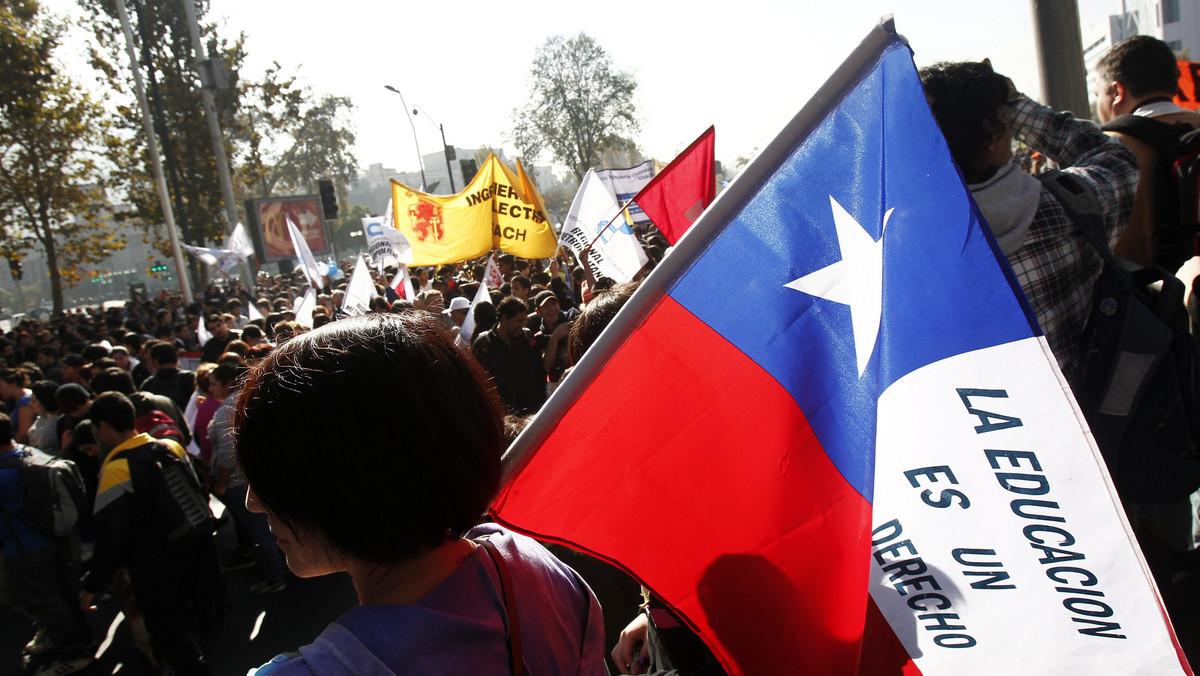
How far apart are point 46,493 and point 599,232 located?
15.6 feet

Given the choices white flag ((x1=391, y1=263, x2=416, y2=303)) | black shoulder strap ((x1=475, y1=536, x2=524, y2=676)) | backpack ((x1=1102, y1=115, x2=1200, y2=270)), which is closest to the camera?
black shoulder strap ((x1=475, y1=536, x2=524, y2=676))

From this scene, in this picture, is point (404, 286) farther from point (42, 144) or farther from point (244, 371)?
point (42, 144)

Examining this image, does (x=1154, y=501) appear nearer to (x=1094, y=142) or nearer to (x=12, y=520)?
(x=1094, y=142)

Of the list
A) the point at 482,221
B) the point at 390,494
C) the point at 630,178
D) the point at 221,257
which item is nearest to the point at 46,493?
the point at 390,494

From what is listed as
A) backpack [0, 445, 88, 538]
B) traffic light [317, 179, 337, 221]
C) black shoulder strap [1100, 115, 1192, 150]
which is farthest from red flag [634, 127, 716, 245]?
traffic light [317, 179, 337, 221]

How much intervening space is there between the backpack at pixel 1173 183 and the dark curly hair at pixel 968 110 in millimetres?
772

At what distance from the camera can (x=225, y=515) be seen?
584 centimetres

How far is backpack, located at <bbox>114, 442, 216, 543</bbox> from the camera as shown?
4.14 metres

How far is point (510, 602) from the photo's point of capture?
3.59ft

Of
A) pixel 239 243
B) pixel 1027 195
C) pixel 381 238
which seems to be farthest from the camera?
pixel 239 243

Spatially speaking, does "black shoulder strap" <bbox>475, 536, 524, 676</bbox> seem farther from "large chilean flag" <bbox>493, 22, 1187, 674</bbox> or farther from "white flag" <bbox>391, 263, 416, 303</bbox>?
"white flag" <bbox>391, 263, 416, 303</bbox>

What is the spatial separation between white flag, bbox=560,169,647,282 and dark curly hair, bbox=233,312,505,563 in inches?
238

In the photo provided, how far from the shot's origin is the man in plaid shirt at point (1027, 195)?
183 cm

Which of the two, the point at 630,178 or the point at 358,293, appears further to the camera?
the point at 630,178
